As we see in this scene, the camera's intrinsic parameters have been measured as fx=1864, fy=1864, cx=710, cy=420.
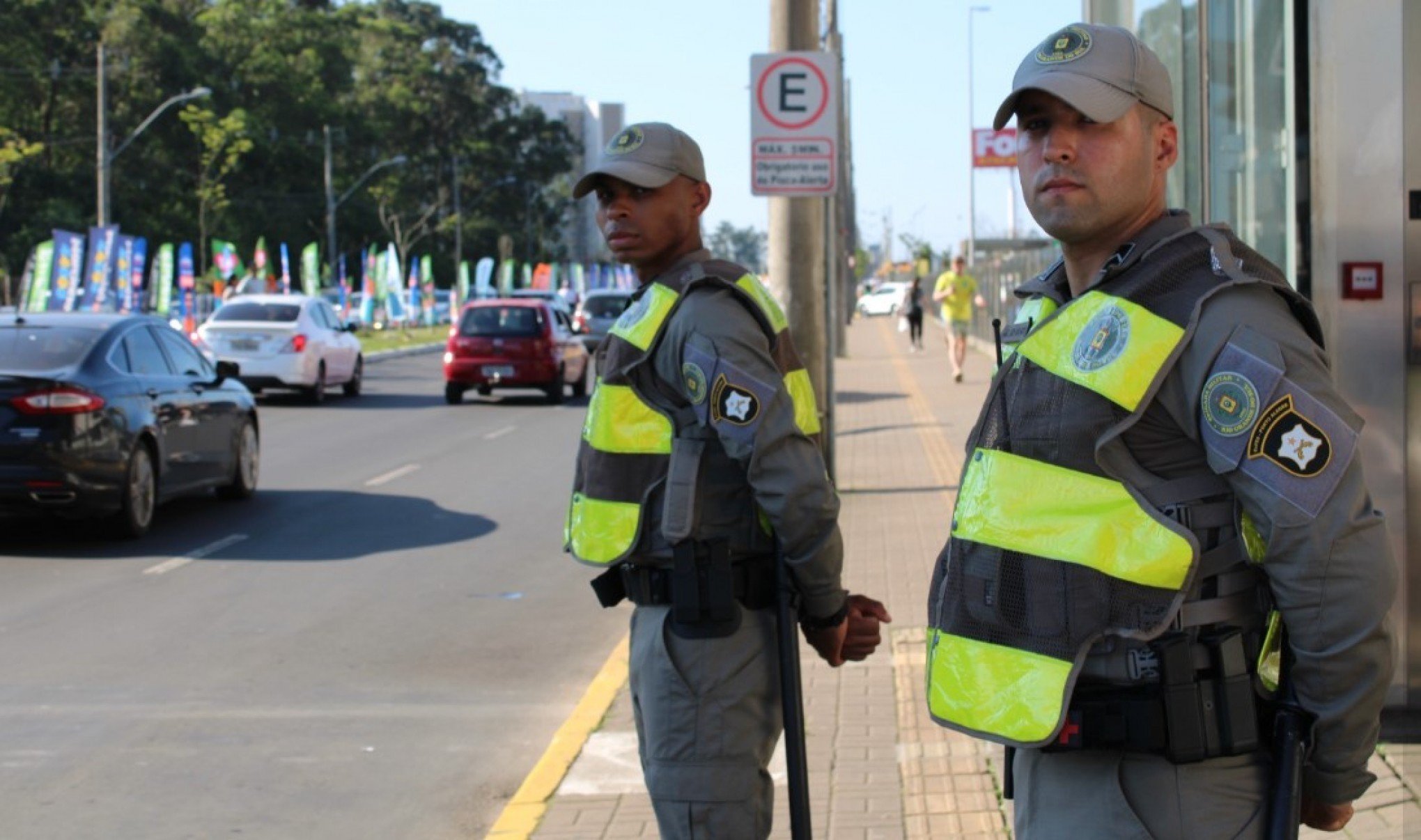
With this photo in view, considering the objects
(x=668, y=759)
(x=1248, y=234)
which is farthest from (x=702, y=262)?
(x=1248, y=234)

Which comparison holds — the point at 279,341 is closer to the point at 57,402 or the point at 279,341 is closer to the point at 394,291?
the point at 57,402

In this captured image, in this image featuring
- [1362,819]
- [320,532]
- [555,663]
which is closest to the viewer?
[1362,819]

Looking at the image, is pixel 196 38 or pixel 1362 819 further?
pixel 196 38

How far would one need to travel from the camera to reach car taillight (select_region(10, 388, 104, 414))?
38.9ft

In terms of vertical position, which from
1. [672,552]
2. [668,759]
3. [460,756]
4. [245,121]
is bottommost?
[460,756]

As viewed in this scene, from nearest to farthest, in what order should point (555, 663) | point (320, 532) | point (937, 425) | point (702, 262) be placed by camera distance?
point (702, 262) < point (555, 663) < point (320, 532) < point (937, 425)

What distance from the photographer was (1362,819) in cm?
533

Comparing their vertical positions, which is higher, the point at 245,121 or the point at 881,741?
the point at 245,121

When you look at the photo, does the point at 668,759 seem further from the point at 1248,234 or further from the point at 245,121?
the point at 245,121

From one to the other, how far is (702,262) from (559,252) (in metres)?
117

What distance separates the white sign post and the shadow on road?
330cm

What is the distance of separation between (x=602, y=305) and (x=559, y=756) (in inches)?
1318

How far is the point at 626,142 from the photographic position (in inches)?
161

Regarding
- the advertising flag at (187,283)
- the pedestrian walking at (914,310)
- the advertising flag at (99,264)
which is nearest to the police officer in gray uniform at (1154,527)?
the advertising flag at (99,264)
